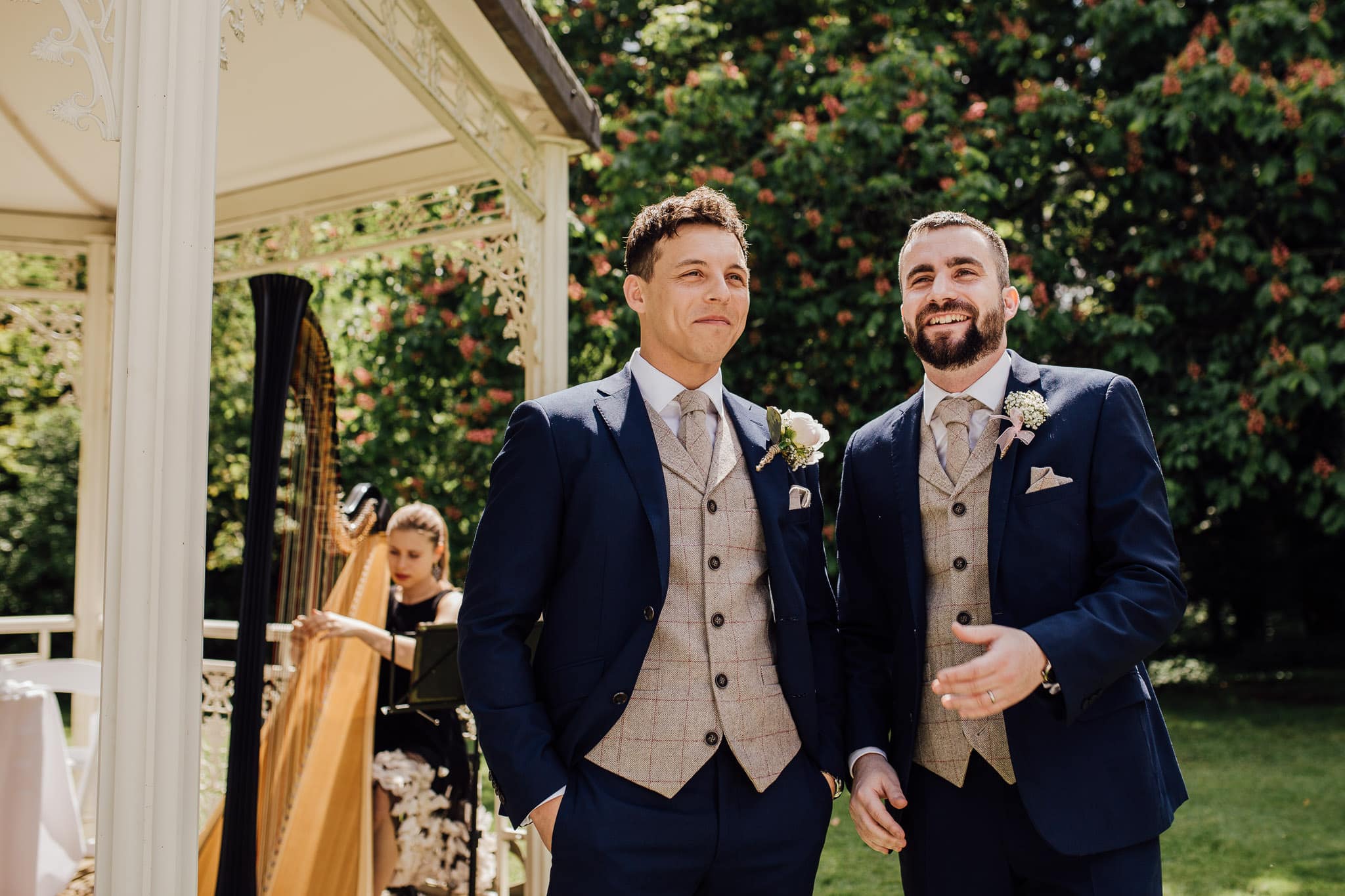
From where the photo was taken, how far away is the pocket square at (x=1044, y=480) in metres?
2.37

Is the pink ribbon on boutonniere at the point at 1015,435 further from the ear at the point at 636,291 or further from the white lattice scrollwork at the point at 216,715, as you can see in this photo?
the white lattice scrollwork at the point at 216,715

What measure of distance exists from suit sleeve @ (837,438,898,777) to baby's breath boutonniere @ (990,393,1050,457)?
16.6 inches

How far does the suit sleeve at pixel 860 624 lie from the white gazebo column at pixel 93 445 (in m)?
5.41

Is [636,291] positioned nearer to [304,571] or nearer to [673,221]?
[673,221]

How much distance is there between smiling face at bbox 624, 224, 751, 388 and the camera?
249cm

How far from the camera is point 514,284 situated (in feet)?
16.2

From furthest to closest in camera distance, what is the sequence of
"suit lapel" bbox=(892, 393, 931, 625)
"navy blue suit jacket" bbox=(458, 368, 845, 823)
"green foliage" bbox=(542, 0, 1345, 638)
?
"green foliage" bbox=(542, 0, 1345, 638) → "suit lapel" bbox=(892, 393, 931, 625) → "navy blue suit jacket" bbox=(458, 368, 845, 823)

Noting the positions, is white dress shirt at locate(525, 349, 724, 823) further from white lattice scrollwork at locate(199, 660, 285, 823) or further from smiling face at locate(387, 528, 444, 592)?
white lattice scrollwork at locate(199, 660, 285, 823)

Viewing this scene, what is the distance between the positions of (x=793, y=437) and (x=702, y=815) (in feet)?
2.84

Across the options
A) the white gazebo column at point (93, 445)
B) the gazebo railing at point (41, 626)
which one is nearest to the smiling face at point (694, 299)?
the white gazebo column at point (93, 445)

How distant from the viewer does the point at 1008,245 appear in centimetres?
917

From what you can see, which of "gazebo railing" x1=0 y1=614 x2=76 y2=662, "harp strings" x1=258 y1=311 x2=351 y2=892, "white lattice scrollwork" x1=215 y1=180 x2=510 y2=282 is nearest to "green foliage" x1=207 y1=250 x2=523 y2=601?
"white lattice scrollwork" x1=215 y1=180 x2=510 y2=282

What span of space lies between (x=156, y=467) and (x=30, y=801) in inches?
113

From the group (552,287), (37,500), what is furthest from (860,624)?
(37,500)
